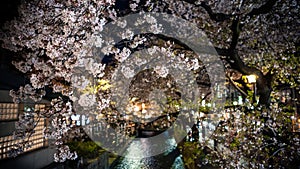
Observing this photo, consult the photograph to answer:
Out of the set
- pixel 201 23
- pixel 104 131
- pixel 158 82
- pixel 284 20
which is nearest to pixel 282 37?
pixel 284 20

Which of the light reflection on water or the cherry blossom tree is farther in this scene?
the light reflection on water

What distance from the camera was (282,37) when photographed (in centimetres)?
991

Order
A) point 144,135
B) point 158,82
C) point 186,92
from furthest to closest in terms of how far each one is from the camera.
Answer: point 144,135, point 158,82, point 186,92

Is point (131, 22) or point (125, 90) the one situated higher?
point (131, 22)

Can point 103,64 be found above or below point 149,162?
above

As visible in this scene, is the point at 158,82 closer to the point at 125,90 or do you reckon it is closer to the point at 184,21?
the point at 125,90

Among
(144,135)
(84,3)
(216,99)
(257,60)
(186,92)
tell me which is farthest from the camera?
(144,135)

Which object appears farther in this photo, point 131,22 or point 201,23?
point 201,23

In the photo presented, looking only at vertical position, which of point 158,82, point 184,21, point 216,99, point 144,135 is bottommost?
point 144,135

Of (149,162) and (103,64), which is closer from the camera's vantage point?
(103,64)

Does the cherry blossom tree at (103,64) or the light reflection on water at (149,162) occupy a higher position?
the cherry blossom tree at (103,64)

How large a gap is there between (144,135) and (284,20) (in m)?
21.4

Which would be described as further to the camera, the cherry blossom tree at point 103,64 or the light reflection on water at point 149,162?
the light reflection on water at point 149,162

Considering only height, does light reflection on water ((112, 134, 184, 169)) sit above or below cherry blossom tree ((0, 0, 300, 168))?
below
